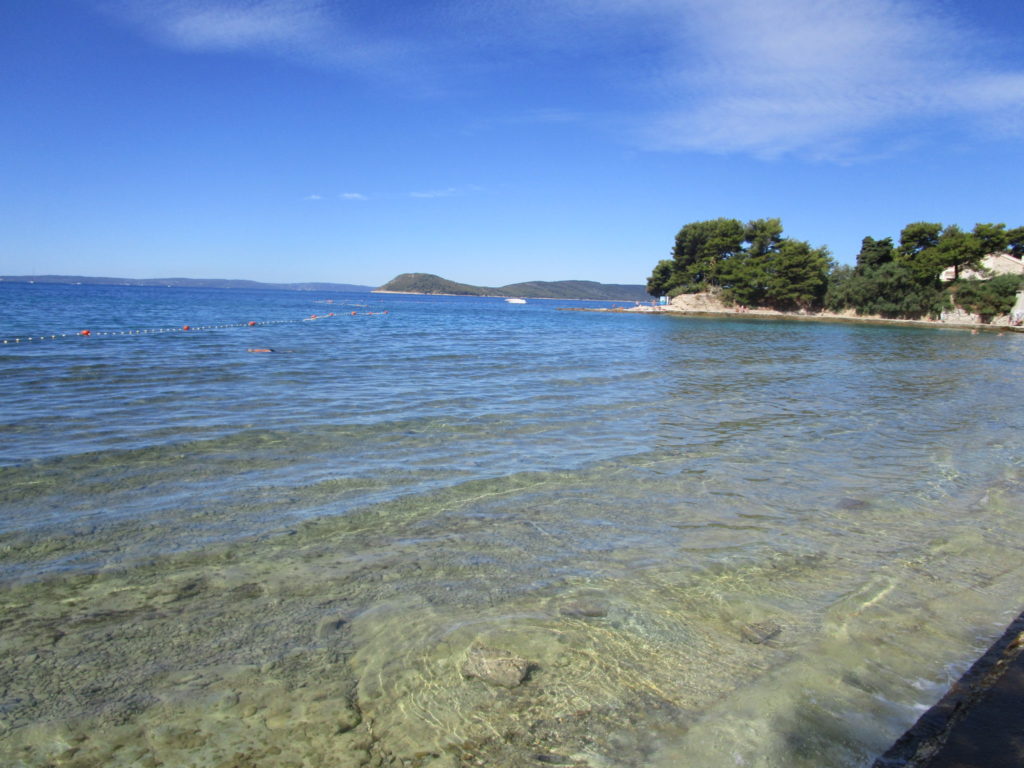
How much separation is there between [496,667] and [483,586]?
1.00 meters

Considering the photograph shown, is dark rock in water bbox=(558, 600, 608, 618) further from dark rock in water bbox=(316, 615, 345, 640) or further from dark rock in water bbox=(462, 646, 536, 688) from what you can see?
dark rock in water bbox=(316, 615, 345, 640)

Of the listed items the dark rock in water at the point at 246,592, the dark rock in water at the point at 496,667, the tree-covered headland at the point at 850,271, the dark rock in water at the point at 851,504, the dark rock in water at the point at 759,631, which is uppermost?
the tree-covered headland at the point at 850,271

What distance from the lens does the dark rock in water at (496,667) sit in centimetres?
318

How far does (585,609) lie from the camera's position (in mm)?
3953

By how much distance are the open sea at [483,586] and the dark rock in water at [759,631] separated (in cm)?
3

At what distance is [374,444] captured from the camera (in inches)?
329

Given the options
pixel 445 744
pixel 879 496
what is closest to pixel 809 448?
pixel 879 496

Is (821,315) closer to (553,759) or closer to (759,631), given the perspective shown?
(759,631)

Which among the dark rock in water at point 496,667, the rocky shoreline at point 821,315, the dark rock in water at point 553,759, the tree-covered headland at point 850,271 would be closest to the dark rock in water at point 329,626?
the dark rock in water at point 496,667

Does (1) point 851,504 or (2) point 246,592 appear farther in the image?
(1) point 851,504

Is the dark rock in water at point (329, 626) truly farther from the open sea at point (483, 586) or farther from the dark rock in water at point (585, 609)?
the dark rock in water at point (585, 609)

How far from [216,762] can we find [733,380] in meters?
16.9

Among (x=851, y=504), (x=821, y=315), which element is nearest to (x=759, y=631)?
(x=851, y=504)

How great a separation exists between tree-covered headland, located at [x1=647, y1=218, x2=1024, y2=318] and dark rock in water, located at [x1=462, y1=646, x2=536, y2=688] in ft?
262
